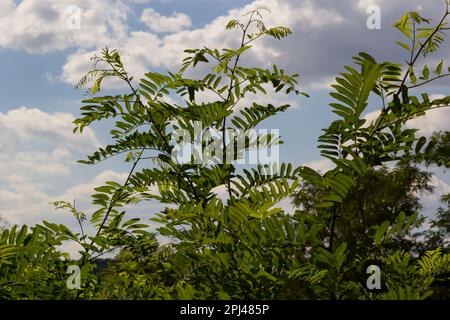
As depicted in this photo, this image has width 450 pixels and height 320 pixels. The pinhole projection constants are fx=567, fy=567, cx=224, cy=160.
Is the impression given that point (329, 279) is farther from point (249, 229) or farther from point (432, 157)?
point (432, 157)

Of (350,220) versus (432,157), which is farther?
(350,220)

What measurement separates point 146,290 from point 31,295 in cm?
32

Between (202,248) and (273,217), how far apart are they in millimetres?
288

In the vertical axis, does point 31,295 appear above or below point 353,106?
below

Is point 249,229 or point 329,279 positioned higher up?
point 249,229

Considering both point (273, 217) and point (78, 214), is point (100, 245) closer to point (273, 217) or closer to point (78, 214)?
point (273, 217)

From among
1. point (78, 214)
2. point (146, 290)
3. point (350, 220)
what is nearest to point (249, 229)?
point (146, 290)

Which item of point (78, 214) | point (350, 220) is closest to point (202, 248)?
point (78, 214)

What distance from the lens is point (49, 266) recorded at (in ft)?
5.80

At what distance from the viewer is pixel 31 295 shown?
159 centimetres
